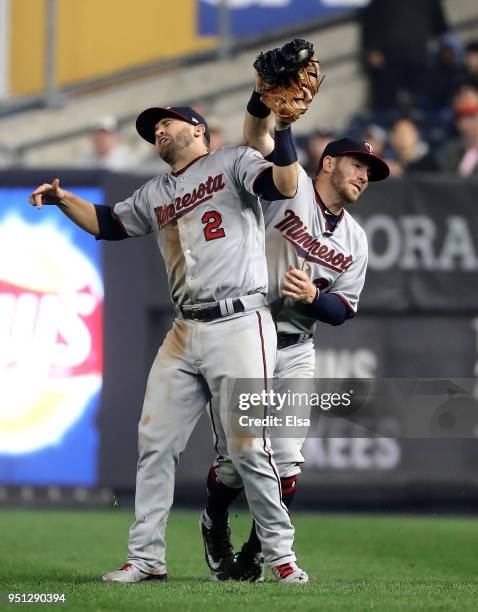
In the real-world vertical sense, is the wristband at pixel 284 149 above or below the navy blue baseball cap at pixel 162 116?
below

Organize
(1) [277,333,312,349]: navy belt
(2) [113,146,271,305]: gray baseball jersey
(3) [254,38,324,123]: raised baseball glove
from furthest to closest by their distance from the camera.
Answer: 1. (1) [277,333,312,349]: navy belt
2. (2) [113,146,271,305]: gray baseball jersey
3. (3) [254,38,324,123]: raised baseball glove

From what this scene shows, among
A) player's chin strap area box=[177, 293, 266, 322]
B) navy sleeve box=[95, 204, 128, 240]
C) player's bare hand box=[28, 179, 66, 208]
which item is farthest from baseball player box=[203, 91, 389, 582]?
player's bare hand box=[28, 179, 66, 208]

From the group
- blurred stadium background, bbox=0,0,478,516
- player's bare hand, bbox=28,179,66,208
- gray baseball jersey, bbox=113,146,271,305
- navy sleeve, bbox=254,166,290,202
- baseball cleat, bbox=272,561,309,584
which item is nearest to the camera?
navy sleeve, bbox=254,166,290,202

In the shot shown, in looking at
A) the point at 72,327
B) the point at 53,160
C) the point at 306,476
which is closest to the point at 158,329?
the point at 72,327

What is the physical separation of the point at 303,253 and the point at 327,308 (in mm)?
358

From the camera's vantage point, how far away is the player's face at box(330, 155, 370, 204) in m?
6.09

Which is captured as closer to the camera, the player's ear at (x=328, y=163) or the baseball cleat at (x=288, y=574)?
the baseball cleat at (x=288, y=574)

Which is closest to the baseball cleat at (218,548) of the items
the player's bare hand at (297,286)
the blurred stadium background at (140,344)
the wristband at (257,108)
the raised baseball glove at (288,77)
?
the player's bare hand at (297,286)

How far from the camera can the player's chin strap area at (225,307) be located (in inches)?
218

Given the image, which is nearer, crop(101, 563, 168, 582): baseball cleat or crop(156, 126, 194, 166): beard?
crop(101, 563, 168, 582): baseball cleat

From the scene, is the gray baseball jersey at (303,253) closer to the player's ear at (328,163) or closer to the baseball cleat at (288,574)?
the player's ear at (328,163)

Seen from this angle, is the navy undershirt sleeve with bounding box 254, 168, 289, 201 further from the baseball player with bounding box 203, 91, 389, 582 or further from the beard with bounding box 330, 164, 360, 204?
the beard with bounding box 330, 164, 360, 204

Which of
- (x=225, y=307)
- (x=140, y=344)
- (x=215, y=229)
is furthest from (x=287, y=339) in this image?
(x=140, y=344)

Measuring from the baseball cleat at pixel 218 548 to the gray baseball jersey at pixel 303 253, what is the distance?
0.91 m
